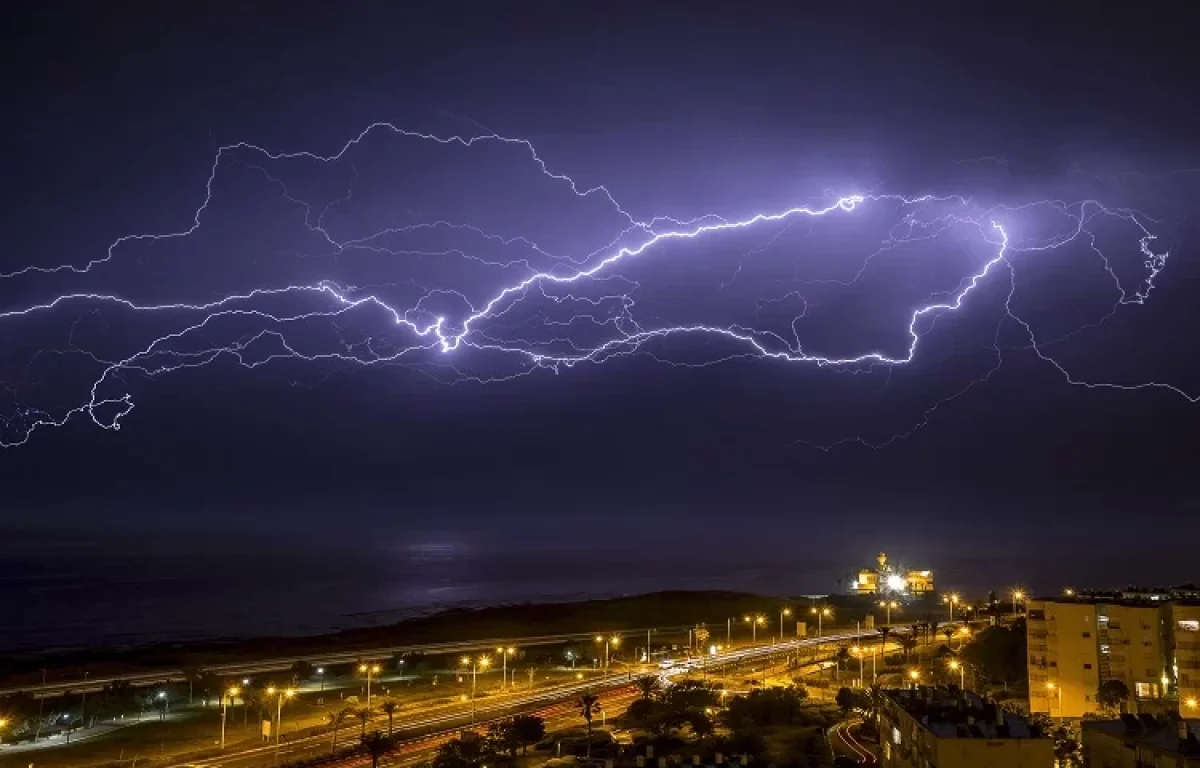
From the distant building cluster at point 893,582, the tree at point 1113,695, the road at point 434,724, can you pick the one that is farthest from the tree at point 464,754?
the distant building cluster at point 893,582

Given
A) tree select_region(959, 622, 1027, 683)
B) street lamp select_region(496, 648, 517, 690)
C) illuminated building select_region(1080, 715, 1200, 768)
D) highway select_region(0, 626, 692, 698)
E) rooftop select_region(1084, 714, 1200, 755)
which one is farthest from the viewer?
tree select_region(959, 622, 1027, 683)

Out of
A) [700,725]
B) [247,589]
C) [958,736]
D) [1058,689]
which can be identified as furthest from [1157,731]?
[247,589]

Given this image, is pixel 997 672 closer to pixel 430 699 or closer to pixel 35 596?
pixel 430 699

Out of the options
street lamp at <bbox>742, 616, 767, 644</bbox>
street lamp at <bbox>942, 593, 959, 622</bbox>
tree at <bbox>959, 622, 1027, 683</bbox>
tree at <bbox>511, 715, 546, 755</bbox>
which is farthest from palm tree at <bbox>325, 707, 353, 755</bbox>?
street lamp at <bbox>942, 593, 959, 622</bbox>

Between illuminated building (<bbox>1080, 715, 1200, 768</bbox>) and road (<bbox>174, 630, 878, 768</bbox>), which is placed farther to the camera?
road (<bbox>174, 630, 878, 768</bbox>)

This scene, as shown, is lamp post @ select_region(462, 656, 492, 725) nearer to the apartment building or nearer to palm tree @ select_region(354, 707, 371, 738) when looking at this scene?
palm tree @ select_region(354, 707, 371, 738)

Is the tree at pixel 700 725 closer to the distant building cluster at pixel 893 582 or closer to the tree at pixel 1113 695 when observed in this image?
the tree at pixel 1113 695

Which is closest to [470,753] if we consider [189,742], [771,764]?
[771,764]
